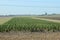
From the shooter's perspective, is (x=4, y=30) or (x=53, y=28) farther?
(x=53, y=28)

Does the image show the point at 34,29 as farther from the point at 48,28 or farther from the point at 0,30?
the point at 0,30

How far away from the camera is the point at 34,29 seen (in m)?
32.7

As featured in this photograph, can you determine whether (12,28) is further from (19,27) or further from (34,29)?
(34,29)

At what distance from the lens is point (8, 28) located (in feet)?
109

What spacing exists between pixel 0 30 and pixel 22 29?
4174 millimetres

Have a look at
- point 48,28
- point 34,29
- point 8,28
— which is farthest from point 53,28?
point 8,28

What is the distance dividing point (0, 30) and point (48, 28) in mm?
9372

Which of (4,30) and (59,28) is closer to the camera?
(4,30)

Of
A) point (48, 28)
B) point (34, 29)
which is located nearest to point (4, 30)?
point (34, 29)

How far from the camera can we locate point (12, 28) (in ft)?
110

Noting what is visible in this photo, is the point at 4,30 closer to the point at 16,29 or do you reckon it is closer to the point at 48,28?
the point at 16,29

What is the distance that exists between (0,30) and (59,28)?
11.6 meters

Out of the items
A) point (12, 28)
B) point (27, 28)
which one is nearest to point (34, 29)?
point (27, 28)

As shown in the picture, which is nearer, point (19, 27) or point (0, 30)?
point (0, 30)
